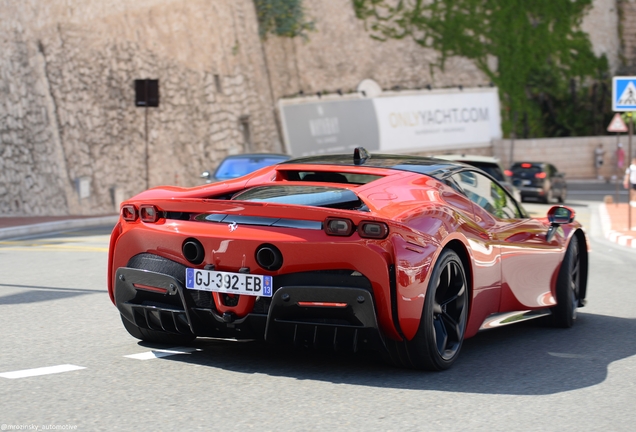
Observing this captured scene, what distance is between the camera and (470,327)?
6.06 m

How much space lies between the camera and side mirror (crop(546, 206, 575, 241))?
7.28 m

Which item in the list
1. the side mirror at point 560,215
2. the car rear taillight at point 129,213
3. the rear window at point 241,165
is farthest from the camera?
the rear window at point 241,165

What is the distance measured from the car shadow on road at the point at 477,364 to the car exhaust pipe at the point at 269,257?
0.62 metres

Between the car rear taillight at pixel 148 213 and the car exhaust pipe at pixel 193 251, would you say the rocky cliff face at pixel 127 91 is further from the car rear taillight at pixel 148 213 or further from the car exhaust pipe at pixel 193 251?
the car exhaust pipe at pixel 193 251

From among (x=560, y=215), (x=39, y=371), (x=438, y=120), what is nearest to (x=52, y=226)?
(x=560, y=215)

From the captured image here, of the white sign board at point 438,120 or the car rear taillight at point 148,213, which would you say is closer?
the car rear taillight at point 148,213

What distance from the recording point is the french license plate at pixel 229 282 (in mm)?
5297

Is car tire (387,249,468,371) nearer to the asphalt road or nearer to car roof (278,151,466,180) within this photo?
the asphalt road

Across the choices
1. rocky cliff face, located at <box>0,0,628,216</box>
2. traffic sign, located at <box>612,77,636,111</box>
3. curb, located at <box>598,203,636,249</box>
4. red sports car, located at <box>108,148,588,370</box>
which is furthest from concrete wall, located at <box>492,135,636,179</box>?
red sports car, located at <box>108,148,588,370</box>

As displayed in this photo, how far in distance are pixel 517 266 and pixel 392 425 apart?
8.95 ft

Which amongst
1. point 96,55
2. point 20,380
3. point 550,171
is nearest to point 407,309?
point 20,380

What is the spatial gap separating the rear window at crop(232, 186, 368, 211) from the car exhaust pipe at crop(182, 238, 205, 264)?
1.42ft

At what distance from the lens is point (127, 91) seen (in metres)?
28.2

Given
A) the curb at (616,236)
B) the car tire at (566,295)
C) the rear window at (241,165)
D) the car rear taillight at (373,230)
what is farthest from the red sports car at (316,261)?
the rear window at (241,165)
